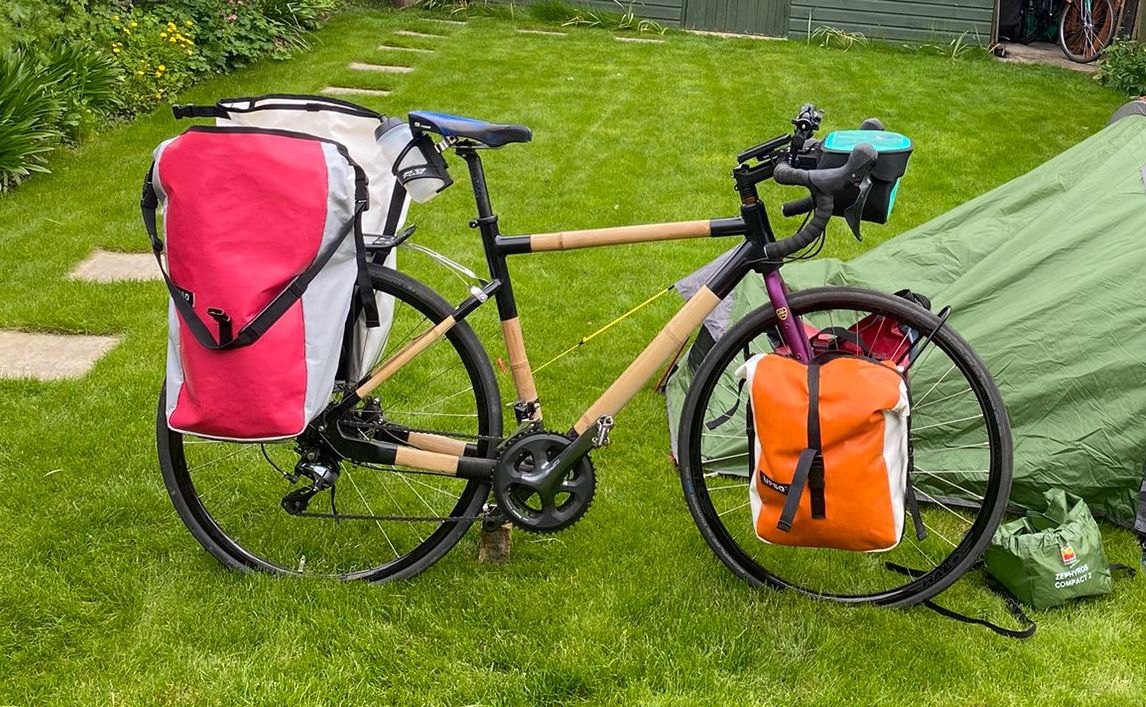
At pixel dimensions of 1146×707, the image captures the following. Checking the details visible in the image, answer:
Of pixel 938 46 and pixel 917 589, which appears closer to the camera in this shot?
pixel 917 589

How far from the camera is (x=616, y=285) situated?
4793 millimetres

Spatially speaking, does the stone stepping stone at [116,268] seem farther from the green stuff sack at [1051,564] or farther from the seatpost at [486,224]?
the green stuff sack at [1051,564]

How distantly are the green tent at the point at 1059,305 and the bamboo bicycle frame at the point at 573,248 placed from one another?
33.7 inches

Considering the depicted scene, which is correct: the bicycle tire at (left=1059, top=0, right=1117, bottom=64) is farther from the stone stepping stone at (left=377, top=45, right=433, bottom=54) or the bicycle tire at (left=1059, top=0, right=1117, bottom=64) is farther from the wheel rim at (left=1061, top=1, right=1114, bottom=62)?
the stone stepping stone at (left=377, top=45, right=433, bottom=54)

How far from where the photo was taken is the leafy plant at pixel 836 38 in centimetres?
1077

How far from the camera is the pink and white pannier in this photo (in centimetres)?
229

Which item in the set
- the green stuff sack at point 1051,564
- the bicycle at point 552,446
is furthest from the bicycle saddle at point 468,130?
the green stuff sack at point 1051,564

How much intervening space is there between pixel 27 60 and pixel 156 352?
10.3 feet

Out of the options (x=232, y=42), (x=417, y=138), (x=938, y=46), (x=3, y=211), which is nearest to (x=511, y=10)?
(x=232, y=42)

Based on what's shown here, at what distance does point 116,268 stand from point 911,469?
3817mm

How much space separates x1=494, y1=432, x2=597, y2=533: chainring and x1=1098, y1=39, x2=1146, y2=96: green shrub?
8417 millimetres

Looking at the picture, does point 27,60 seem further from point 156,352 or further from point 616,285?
point 616,285

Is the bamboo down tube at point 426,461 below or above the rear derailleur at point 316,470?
above

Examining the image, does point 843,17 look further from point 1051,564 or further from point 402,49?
point 1051,564
